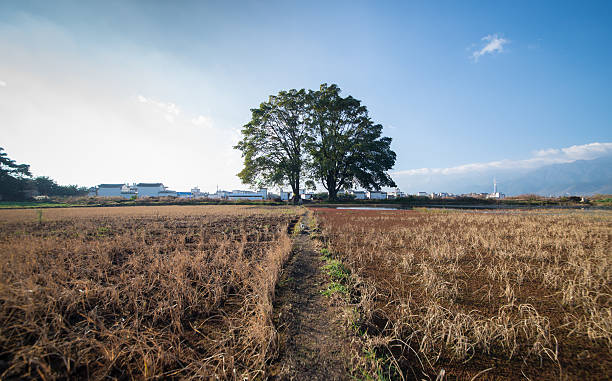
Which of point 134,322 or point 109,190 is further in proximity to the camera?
point 109,190

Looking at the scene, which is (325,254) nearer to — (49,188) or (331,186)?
(331,186)

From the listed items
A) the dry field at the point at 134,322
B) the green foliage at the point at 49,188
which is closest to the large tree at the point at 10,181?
the green foliage at the point at 49,188

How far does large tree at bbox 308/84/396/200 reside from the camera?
36938 millimetres

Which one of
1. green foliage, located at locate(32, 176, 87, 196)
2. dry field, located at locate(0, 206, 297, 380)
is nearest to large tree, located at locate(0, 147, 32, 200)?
green foliage, located at locate(32, 176, 87, 196)

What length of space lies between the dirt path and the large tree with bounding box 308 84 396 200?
105 ft

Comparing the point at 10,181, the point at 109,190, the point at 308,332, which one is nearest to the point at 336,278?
the point at 308,332

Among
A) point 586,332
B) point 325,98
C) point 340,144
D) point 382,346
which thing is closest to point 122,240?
point 382,346

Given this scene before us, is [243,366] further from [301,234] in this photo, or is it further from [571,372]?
[301,234]

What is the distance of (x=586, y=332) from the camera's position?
105 inches

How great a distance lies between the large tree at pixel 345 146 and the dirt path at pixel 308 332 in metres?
31.9

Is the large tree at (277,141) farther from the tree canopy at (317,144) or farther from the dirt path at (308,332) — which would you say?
the dirt path at (308,332)

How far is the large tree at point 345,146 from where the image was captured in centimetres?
3694

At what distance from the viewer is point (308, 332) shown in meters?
2.89

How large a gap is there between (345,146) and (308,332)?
3480 cm
